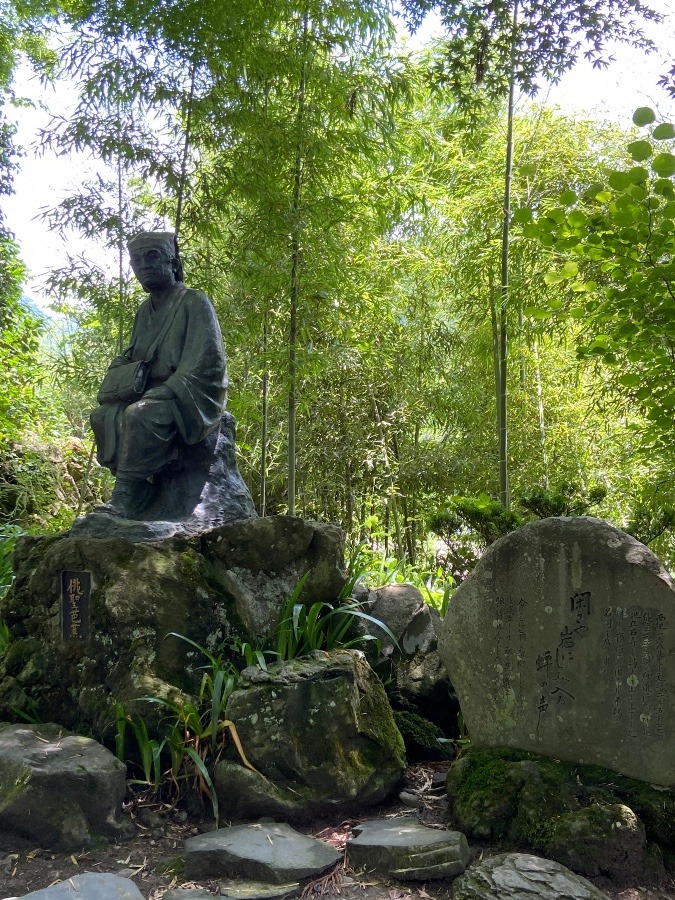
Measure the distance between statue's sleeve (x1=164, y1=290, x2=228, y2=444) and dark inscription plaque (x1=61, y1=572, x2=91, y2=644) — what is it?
2.82 ft

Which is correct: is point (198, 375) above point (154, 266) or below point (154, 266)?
below

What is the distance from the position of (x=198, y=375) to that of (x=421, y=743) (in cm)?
210

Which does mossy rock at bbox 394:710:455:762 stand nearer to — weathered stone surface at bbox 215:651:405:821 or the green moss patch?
weathered stone surface at bbox 215:651:405:821

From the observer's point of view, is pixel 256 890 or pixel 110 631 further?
pixel 110 631

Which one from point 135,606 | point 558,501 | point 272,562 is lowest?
point 135,606

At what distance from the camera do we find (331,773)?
3.11 metres

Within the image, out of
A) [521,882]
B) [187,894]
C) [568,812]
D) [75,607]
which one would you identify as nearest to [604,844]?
[568,812]

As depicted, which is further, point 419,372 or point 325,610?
point 419,372

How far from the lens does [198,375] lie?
13.2ft

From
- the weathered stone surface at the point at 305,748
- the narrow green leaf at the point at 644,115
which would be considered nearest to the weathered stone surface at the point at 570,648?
the weathered stone surface at the point at 305,748

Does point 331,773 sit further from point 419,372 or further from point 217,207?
point 419,372

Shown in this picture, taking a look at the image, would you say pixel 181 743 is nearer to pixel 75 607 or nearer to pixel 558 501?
pixel 75 607

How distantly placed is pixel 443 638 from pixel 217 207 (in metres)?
3.66

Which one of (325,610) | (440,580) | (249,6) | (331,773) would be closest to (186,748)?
(331,773)
